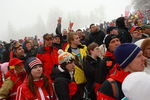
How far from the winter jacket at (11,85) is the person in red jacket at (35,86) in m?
0.57

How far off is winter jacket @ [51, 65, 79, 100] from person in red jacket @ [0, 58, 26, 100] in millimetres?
737

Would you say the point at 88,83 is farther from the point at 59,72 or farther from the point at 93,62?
the point at 59,72

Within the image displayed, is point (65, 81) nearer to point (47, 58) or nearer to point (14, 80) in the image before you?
point (14, 80)

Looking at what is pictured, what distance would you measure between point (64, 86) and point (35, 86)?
465 millimetres

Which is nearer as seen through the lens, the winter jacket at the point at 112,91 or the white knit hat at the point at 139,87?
the white knit hat at the point at 139,87

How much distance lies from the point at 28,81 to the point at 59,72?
600mm

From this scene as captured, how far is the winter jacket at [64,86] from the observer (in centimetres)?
311

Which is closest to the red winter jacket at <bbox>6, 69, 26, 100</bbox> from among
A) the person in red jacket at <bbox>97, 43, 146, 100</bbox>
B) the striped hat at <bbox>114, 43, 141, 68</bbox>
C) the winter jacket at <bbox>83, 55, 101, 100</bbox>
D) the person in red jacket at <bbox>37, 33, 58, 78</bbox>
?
the winter jacket at <bbox>83, 55, 101, 100</bbox>

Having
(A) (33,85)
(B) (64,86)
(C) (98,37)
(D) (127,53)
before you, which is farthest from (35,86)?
(C) (98,37)

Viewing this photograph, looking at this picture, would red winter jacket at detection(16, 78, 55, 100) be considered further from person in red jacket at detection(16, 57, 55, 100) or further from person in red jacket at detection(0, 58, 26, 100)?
person in red jacket at detection(0, 58, 26, 100)

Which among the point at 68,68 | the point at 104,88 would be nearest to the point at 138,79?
the point at 104,88

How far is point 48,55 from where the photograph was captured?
5664 mm

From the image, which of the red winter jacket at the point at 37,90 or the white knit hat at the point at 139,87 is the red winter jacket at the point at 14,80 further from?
the white knit hat at the point at 139,87

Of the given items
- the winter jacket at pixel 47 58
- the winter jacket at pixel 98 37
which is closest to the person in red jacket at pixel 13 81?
the winter jacket at pixel 47 58
